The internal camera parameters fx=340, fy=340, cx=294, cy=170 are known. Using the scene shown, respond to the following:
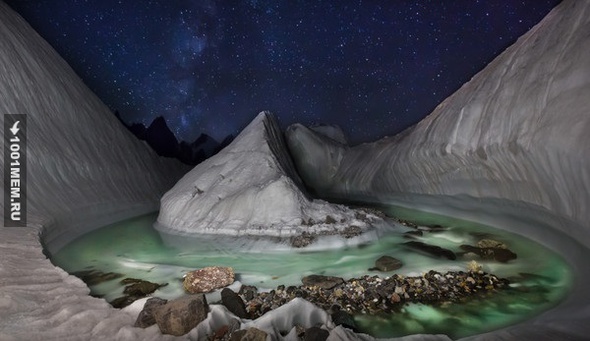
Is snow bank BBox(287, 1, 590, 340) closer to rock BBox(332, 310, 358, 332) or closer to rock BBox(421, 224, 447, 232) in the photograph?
rock BBox(421, 224, 447, 232)

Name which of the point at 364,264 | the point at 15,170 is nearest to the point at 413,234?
the point at 364,264

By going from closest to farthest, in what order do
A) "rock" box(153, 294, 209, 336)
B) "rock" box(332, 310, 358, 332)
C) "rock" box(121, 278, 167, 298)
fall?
1. "rock" box(153, 294, 209, 336)
2. "rock" box(332, 310, 358, 332)
3. "rock" box(121, 278, 167, 298)

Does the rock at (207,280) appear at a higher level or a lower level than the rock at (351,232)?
lower

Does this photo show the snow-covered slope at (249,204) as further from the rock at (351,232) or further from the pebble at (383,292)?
the pebble at (383,292)

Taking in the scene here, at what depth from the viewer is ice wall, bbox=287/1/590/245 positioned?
7398mm

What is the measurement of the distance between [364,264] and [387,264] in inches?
25.0

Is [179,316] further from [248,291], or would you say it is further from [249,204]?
[249,204]

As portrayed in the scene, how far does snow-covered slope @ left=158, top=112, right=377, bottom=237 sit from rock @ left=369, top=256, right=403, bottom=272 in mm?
3367

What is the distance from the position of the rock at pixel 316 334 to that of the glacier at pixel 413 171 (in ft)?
0.35

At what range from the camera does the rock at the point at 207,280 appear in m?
6.62

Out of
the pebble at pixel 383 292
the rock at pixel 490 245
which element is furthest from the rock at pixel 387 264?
the rock at pixel 490 245

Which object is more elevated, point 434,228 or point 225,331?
point 434,228

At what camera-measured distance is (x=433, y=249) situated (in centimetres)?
886

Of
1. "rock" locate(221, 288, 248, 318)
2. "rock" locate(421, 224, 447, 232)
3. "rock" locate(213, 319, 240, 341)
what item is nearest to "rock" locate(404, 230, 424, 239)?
"rock" locate(421, 224, 447, 232)
